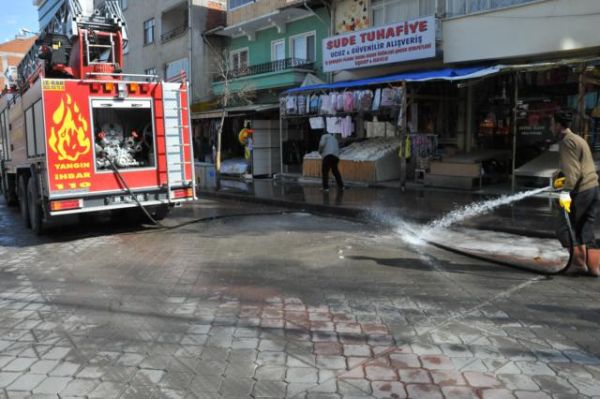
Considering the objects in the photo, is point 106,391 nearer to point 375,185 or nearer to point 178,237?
point 178,237

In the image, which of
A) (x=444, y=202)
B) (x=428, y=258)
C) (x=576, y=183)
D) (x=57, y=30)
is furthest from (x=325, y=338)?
(x=57, y=30)

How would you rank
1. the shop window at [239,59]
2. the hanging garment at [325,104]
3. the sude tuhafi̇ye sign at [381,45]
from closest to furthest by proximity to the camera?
the sude tuhafi̇ye sign at [381,45], the hanging garment at [325,104], the shop window at [239,59]

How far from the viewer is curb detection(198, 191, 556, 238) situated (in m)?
8.49

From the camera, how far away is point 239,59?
24391mm

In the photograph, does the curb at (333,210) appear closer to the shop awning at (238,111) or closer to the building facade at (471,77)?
the building facade at (471,77)

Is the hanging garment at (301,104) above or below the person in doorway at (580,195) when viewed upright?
above

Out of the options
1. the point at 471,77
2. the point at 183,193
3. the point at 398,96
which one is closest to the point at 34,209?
the point at 183,193

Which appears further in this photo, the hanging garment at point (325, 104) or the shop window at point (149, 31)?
the shop window at point (149, 31)

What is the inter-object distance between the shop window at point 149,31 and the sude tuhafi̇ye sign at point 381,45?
16452 mm

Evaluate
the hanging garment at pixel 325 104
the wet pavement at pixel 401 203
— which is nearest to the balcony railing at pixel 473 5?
the hanging garment at pixel 325 104

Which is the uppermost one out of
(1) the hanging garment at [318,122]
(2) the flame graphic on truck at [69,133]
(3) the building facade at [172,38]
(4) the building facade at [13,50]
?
(4) the building facade at [13,50]

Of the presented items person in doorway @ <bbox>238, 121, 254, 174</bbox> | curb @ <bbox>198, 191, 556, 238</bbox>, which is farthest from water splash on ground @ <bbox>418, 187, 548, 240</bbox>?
person in doorway @ <bbox>238, 121, 254, 174</bbox>

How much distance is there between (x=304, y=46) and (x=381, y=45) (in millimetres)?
5905

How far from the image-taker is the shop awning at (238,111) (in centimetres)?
1900
